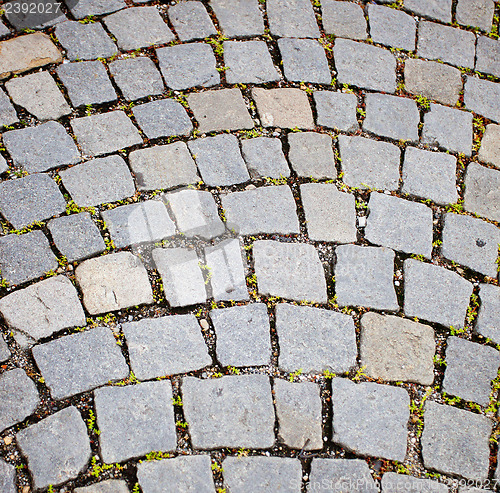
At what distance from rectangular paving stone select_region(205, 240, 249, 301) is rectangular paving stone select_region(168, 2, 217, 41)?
1.57 metres

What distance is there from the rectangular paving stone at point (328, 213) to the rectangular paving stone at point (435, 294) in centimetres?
36

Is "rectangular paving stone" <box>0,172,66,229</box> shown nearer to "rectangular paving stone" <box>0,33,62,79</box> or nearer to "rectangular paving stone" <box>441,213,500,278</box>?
"rectangular paving stone" <box>0,33,62,79</box>

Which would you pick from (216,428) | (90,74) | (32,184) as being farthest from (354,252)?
(90,74)

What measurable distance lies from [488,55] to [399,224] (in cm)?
174

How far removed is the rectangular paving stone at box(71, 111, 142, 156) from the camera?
276cm

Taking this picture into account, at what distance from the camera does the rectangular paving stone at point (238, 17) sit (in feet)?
10.9

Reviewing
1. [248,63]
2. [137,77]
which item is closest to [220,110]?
[248,63]

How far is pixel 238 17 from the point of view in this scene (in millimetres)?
3393

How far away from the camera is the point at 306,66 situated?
3.25m

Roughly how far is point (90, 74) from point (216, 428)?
218cm

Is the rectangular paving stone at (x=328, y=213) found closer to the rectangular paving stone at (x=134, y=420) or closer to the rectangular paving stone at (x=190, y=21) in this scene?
the rectangular paving stone at (x=134, y=420)

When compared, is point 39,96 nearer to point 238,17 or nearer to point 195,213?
point 195,213

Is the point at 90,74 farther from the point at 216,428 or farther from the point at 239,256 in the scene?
the point at 216,428

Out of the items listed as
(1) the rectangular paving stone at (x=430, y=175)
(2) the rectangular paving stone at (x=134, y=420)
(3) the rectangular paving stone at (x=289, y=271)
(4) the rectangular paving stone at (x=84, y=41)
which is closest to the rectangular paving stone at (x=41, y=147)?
(4) the rectangular paving stone at (x=84, y=41)
